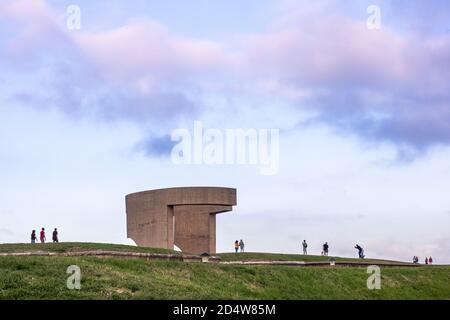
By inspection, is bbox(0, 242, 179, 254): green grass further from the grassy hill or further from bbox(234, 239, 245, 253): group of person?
bbox(234, 239, 245, 253): group of person

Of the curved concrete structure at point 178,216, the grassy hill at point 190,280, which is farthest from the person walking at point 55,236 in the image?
the curved concrete structure at point 178,216

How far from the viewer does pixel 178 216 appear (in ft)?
159

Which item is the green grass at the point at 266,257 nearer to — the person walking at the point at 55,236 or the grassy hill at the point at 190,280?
the grassy hill at the point at 190,280

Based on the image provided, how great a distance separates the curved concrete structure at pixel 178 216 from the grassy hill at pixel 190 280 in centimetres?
1047

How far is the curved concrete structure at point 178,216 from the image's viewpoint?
45.3 metres

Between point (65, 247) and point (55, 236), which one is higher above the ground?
point (55, 236)

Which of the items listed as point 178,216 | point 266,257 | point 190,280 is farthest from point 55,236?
point 190,280

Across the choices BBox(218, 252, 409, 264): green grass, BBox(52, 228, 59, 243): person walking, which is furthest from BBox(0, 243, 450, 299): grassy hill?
BBox(52, 228, 59, 243): person walking

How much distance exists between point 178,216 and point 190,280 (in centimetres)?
2418

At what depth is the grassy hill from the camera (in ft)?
62.5

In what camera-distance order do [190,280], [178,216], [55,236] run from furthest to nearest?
[178,216], [55,236], [190,280]

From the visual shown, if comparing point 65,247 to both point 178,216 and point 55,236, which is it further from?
point 178,216

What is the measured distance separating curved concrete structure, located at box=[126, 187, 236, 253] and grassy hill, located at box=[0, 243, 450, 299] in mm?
10469
